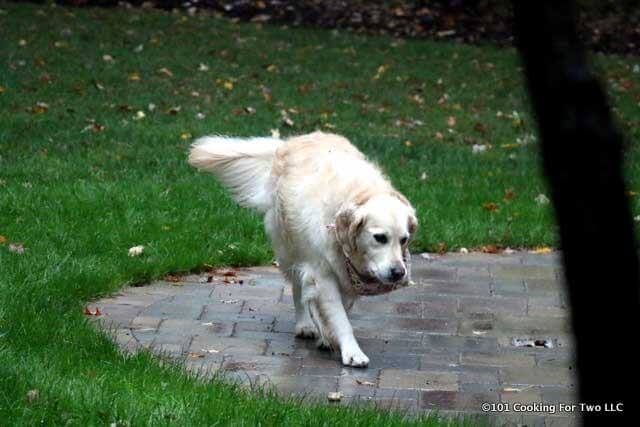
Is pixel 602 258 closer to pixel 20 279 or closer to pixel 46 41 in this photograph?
pixel 20 279

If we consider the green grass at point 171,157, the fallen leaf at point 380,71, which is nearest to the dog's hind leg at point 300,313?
the green grass at point 171,157

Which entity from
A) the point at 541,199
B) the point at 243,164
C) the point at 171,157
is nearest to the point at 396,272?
the point at 243,164

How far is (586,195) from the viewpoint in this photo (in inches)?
94.4

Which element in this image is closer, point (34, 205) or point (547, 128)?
point (547, 128)

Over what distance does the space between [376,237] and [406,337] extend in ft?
2.57

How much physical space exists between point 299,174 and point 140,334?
1160 millimetres

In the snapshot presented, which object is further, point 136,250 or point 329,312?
point 136,250

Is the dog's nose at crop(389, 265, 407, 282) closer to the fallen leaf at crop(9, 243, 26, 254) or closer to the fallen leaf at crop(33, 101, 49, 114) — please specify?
the fallen leaf at crop(9, 243, 26, 254)

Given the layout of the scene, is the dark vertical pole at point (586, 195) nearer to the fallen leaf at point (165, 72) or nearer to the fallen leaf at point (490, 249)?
the fallen leaf at point (490, 249)

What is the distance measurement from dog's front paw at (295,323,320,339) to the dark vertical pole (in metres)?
3.58

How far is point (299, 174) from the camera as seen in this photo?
593 cm

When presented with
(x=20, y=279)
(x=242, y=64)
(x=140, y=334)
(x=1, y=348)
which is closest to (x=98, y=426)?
(x=1, y=348)

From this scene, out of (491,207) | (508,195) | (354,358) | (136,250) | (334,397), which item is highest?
(334,397)

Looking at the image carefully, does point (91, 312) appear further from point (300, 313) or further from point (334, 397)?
point (334, 397)
